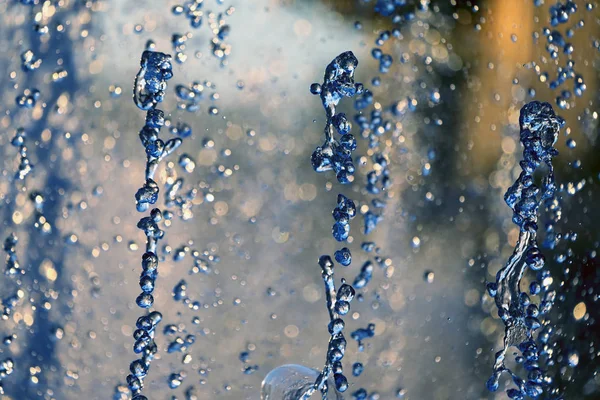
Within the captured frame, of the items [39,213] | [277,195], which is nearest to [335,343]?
[277,195]

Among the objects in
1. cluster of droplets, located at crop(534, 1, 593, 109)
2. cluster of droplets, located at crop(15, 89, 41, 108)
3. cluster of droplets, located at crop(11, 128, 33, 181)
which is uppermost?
cluster of droplets, located at crop(15, 89, 41, 108)

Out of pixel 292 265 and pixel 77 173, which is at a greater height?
pixel 77 173

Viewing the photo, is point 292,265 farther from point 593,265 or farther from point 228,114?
point 593,265

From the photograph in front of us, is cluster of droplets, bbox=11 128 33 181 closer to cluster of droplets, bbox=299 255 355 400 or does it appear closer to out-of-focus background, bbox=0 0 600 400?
out-of-focus background, bbox=0 0 600 400

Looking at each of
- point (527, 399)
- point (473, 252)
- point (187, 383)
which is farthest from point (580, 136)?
point (187, 383)

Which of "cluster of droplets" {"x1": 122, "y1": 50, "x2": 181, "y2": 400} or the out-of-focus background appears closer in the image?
"cluster of droplets" {"x1": 122, "y1": 50, "x2": 181, "y2": 400}

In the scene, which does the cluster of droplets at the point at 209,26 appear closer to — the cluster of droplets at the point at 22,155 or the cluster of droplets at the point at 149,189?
the cluster of droplets at the point at 149,189

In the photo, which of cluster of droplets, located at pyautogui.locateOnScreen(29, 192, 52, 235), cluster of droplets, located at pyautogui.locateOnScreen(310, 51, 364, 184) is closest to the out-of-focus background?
cluster of droplets, located at pyautogui.locateOnScreen(29, 192, 52, 235)
